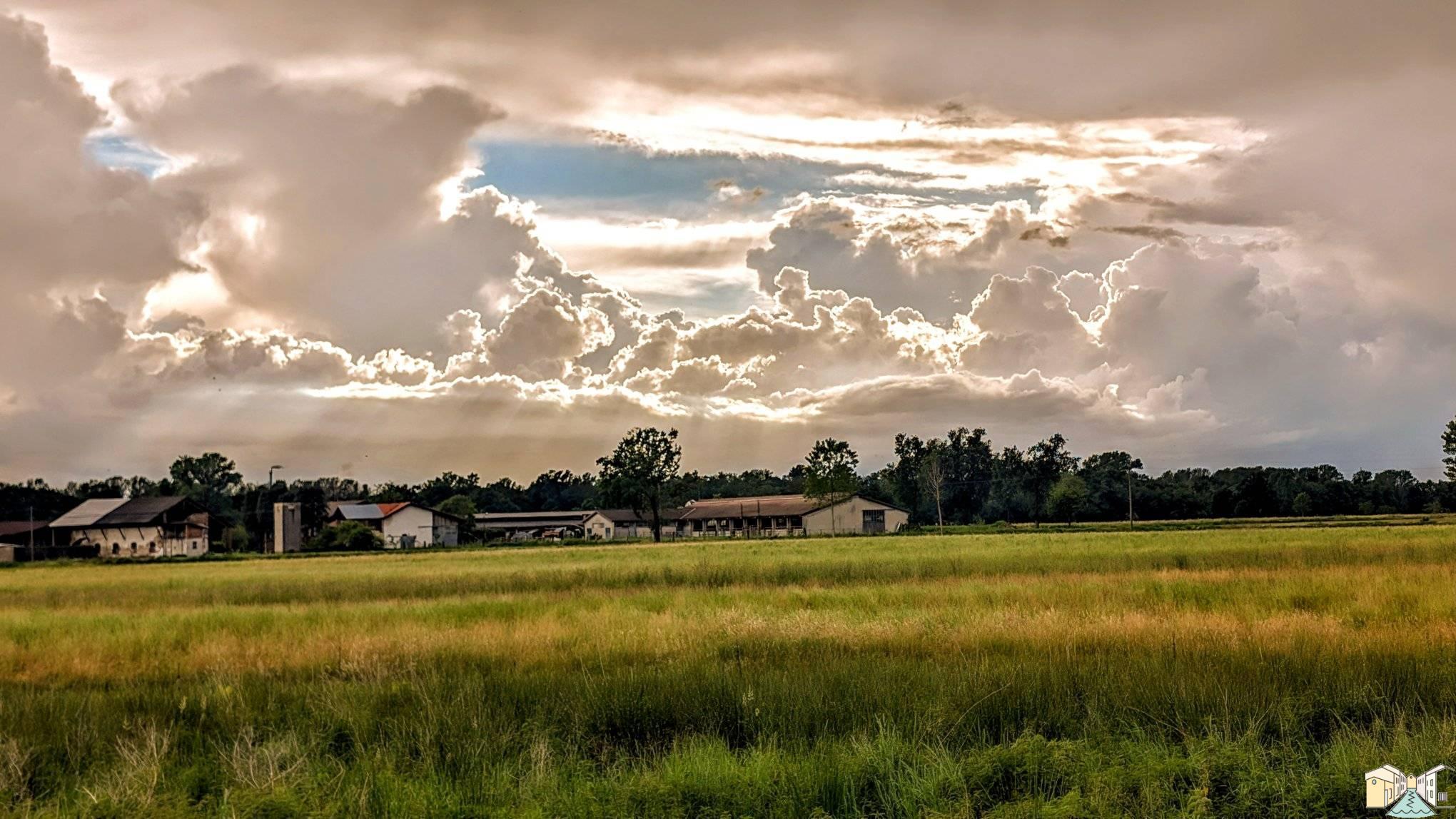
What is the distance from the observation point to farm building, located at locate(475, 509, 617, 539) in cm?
15925

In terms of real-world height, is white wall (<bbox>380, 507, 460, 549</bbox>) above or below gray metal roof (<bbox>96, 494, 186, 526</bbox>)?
below

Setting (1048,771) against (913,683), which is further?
(913,683)

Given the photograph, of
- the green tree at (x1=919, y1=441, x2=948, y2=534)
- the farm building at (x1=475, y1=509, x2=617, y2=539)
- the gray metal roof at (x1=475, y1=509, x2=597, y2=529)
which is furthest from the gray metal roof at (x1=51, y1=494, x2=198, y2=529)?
the green tree at (x1=919, y1=441, x2=948, y2=534)

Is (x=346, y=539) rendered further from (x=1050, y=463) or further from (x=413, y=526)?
(x=1050, y=463)

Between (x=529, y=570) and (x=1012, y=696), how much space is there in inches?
1359

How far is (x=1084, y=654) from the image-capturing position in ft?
54.2

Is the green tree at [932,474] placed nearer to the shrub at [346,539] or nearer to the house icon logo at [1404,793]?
the shrub at [346,539]

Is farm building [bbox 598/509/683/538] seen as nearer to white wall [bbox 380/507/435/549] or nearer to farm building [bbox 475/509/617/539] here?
farm building [bbox 475/509/617/539]

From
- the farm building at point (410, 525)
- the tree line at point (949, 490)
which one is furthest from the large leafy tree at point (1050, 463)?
the farm building at point (410, 525)

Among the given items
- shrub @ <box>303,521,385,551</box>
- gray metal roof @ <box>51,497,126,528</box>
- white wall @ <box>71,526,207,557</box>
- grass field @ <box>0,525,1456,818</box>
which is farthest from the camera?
gray metal roof @ <box>51,497,126,528</box>

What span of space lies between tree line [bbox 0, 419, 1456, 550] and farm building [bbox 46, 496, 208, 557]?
14.2 feet

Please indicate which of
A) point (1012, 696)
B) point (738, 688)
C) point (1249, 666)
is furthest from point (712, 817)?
point (1249, 666)

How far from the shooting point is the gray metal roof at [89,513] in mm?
117375

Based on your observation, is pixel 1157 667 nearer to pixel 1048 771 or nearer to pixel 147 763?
pixel 1048 771
